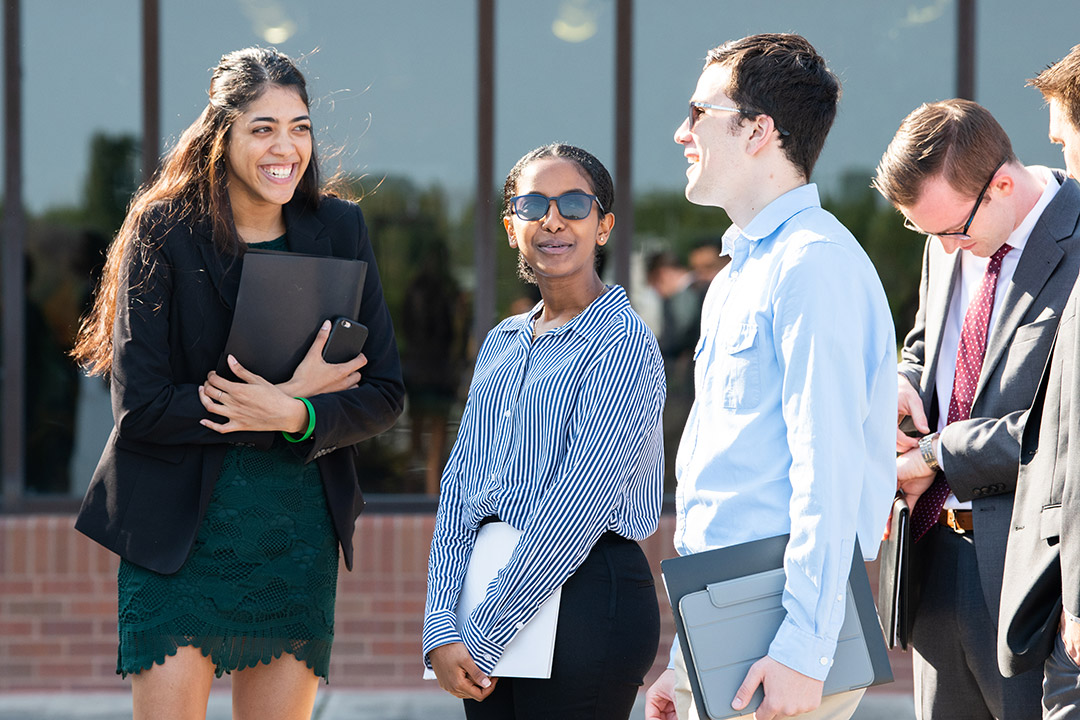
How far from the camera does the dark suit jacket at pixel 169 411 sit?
98.7 inches

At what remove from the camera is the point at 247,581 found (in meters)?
2.59

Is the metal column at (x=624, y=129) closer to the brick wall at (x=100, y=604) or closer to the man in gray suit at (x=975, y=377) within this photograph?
the brick wall at (x=100, y=604)

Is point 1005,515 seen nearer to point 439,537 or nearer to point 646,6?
point 439,537

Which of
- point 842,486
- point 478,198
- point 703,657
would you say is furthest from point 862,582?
point 478,198

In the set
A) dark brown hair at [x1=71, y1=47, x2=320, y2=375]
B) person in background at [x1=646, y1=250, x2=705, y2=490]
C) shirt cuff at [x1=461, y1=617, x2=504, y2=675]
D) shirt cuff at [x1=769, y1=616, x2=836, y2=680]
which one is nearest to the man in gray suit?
shirt cuff at [x1=769, y1=616, x2=836, y2=680]

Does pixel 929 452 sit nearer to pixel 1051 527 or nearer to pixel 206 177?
pixel 1051 527

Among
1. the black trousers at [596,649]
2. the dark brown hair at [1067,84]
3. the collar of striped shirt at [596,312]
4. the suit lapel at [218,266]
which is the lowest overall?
the black trousers at [596,649]

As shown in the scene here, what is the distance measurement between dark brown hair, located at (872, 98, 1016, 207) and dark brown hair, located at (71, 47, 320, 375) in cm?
144

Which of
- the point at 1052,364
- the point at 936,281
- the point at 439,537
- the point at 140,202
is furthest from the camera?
the point at 936,281

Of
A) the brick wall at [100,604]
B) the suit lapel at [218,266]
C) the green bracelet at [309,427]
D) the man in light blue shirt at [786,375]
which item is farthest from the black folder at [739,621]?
the brick wall at [100,604]

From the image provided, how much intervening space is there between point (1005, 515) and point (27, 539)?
400 cm

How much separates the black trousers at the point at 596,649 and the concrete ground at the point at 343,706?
8.21 feet

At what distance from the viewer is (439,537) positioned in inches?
96.7

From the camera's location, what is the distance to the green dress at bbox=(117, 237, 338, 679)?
8.27 feet
